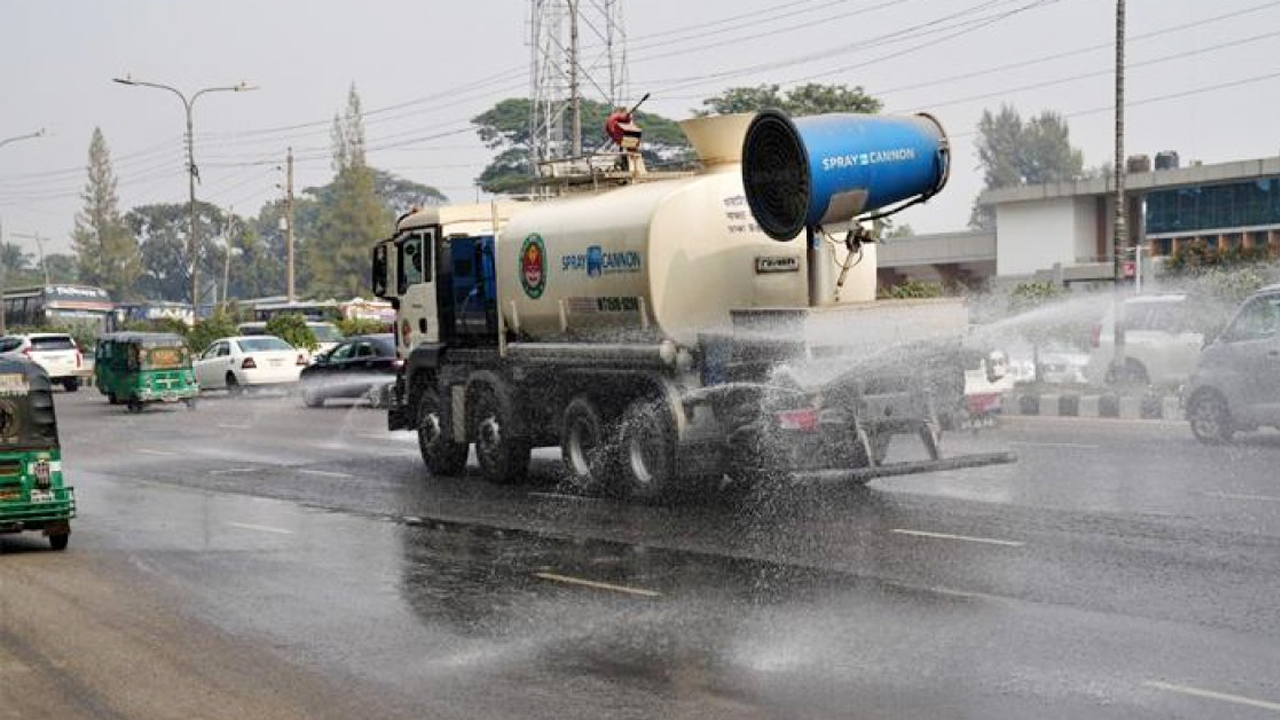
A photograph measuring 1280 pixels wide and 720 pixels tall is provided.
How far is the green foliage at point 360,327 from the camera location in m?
54.9

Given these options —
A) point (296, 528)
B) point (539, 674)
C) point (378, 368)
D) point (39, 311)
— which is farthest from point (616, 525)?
point (39, 311)

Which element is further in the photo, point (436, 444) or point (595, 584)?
point (436, 444)

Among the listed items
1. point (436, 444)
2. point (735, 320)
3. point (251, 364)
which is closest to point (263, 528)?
point (436, 444)

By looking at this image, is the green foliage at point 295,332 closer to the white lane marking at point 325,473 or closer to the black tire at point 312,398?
the black tire at point 312,398

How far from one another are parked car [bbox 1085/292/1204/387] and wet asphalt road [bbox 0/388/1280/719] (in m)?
10.1

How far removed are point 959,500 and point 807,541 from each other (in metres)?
2.61

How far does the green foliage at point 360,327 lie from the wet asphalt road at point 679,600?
124 ft

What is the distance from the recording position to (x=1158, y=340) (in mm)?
27297

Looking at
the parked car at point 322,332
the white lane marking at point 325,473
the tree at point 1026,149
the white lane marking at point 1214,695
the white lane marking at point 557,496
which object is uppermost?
the tree at point 1026,149

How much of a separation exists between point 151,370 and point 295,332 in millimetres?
14669

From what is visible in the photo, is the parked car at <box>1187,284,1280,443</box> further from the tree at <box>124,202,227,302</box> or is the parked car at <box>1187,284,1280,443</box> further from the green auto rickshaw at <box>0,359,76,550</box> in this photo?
the tree at <box>124,202,227,302</box>

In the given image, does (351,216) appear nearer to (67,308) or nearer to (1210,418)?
(67,308)

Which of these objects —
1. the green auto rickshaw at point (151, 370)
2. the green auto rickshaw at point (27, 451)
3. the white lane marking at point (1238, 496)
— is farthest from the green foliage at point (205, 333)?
the white lane marking at point (1238, 496)

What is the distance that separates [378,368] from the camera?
34469mm
